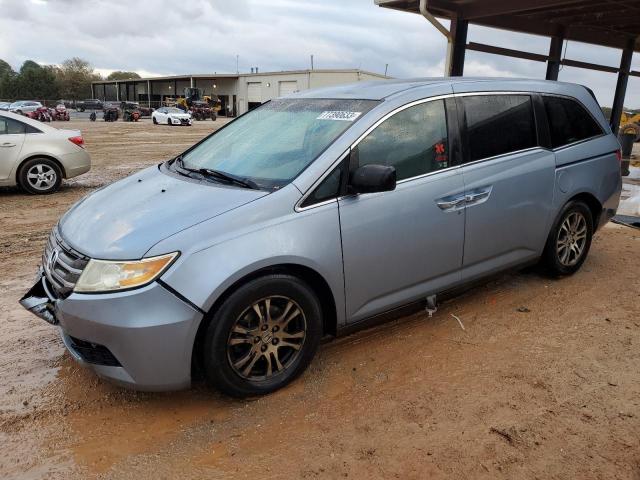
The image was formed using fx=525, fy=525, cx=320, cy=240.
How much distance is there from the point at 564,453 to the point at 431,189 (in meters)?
1.72

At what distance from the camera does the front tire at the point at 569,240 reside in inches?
179

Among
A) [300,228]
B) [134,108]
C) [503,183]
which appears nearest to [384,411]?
[300,228]

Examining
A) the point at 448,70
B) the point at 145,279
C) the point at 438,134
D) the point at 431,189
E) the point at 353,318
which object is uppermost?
the point at 448,70

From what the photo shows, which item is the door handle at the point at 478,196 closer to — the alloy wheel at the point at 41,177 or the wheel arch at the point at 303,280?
the wheel arch at the point at 303,280

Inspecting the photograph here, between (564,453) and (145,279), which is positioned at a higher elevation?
(145,279)

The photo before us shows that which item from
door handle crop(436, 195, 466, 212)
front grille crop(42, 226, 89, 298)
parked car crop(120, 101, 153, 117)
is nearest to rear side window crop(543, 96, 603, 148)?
door handle crop(436, 195, 466, 212)

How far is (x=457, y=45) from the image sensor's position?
31.6 feet

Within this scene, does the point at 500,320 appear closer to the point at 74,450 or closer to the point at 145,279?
the point at 145,279

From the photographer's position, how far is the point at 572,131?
4609 mm

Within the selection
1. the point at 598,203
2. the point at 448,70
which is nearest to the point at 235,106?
the point at 448,70

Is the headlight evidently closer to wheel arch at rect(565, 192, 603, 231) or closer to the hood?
the hood

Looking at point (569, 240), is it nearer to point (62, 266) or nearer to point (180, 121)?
point (62, 266)

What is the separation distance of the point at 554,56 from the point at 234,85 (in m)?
55.8

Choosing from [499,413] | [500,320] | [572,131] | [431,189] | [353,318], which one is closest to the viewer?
[499,413]
